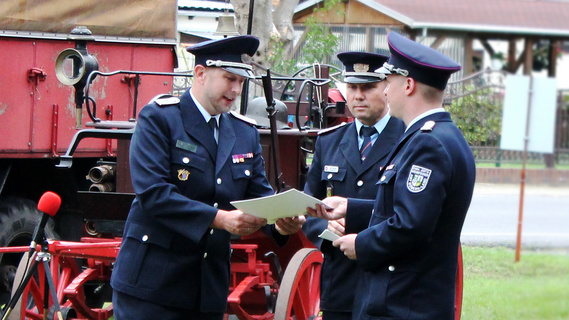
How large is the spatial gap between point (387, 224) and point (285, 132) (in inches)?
113

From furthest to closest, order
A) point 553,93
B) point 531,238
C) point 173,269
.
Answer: point 173,269 → point 531,238 → point 553,93

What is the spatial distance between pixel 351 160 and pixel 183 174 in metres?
0.81

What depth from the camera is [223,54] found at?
337 cm

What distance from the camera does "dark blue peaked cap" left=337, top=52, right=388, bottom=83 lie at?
12.4ft

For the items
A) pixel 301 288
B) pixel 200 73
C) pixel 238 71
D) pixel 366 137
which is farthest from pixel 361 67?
pixel 301 288

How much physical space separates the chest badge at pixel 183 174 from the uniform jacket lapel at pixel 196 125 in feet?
0.45

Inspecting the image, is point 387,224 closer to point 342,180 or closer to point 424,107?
point 424,107

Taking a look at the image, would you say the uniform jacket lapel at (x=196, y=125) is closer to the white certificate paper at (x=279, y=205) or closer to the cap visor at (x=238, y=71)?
the cap visor at (x=238, y=71)

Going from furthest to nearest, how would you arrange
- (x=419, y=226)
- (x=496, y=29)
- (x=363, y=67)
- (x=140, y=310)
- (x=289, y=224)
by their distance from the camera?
(x=363, y=67) < (x=289, y=224) < (x=140, y=310) < (x=419, y=226) < (x=496, y=29)

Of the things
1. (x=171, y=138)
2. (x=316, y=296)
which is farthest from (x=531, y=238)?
(x=316, y=296)

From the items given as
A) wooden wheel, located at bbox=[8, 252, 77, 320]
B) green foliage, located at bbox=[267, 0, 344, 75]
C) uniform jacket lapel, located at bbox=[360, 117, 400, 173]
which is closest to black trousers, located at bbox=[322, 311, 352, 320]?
uniform jacket lapel, located at bbox=[360, 117, 400, 173]

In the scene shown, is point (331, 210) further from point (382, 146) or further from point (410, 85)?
point (410, 85)

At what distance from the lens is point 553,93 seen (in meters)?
0.97

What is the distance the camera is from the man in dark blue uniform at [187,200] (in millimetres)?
3100
